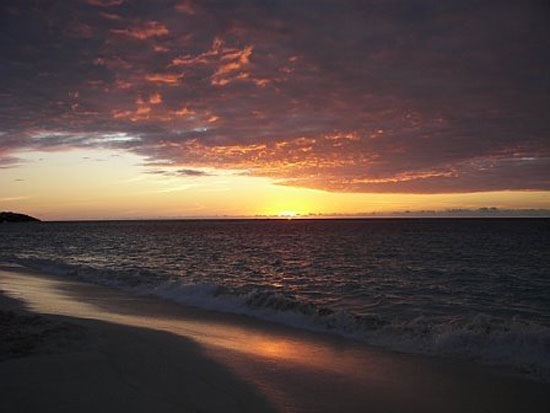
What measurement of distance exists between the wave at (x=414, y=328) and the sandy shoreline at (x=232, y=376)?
38.2 inches

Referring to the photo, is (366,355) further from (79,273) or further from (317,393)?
(79,273)

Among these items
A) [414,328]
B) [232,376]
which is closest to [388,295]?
[414,328]

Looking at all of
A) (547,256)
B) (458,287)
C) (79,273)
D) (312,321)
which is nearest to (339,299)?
(312,321)

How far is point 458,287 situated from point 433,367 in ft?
43.9

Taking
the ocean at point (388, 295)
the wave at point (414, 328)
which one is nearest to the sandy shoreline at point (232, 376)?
the wave at point (414, 328)

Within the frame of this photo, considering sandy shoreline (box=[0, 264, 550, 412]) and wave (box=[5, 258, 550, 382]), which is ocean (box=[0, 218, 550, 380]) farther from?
sandy shoreline (box=[0, 264, 550, 412])

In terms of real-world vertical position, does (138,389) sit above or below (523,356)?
above

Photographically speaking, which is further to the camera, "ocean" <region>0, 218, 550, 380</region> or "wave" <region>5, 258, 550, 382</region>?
"ocean" <region>0, 218, 550, 380</region>

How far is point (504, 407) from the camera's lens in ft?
23.2

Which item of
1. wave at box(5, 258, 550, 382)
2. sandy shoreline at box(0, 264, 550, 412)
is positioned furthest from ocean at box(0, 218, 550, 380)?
sandy shoreline at box(0, 264, 550, 412)

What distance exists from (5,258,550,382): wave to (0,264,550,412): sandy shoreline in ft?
3.18

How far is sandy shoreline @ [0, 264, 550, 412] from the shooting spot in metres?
6.65

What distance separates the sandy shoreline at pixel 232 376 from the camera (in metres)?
6.65

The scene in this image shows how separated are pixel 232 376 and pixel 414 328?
6692 millimetres
